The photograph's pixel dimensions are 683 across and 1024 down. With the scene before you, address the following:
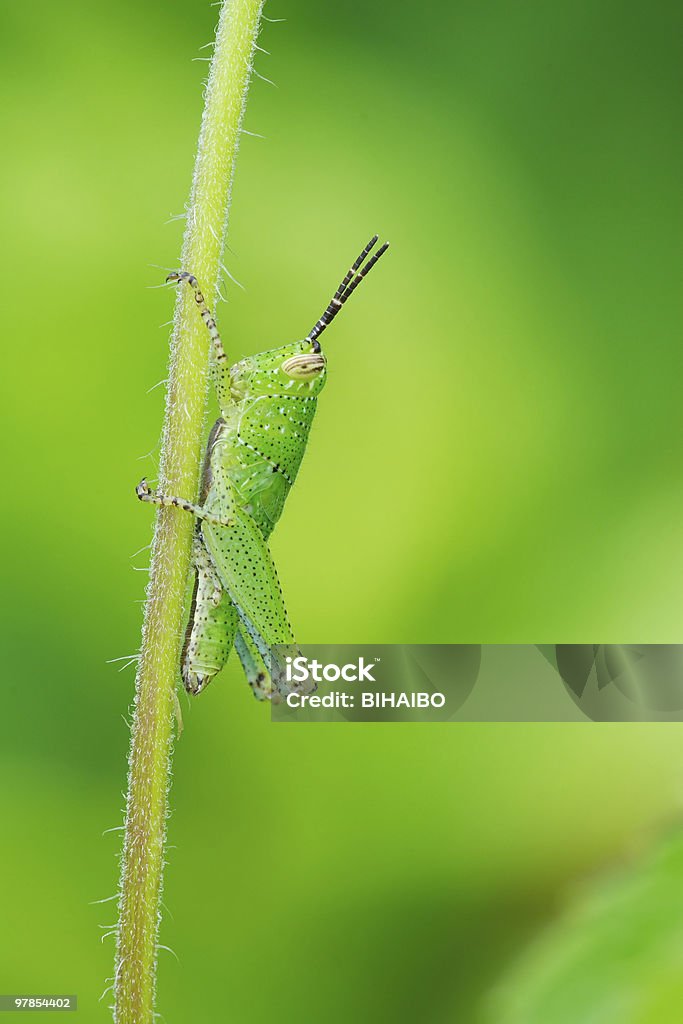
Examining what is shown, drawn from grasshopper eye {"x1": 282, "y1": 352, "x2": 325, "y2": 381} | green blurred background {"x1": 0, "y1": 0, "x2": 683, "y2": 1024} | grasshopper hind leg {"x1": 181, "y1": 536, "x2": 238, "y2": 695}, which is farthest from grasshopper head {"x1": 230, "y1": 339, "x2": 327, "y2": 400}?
green blurred background {"x1": 0, "y1": 0, "x2": 683, "y2": 1024}

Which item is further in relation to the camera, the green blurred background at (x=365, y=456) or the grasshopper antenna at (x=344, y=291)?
the green blurred background at (x=365, y=456)

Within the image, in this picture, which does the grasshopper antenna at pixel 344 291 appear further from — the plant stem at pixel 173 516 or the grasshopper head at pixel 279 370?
the plant stem at pixel 173 516

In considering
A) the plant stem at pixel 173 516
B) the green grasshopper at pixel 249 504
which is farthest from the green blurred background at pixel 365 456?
the plant stem at pixel 173 516

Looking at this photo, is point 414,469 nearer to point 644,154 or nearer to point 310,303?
point 310,303

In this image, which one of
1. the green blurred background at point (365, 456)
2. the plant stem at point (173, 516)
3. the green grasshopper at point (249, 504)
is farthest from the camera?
the green blurred background at point (365, 456)

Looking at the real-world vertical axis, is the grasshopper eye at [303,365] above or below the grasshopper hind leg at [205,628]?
above

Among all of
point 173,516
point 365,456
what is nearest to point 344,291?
point 173,516

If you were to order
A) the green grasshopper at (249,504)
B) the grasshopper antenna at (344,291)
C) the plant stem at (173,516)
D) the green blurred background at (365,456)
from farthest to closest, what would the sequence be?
1. the green blurred background at (365,456)
2. the green grasshopper at (249,504)
3. the grasshopper antenna at (344,291)
4. the plant stem at (173,516)

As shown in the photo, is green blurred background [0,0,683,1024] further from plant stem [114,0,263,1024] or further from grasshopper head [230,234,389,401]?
plant stem [114,0,263,1024]
